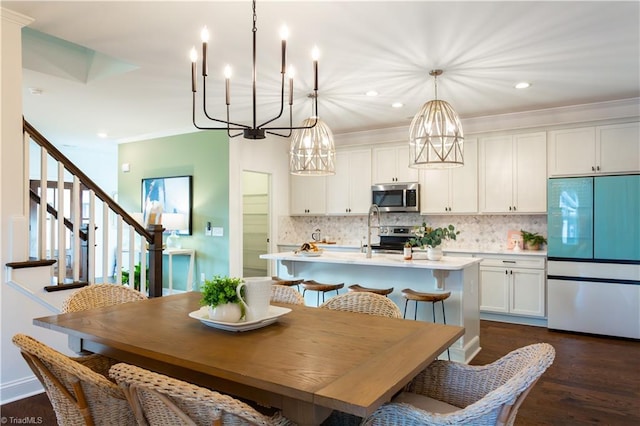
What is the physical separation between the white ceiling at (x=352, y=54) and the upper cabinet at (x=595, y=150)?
0.36 metres

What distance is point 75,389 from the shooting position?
4.78 feet

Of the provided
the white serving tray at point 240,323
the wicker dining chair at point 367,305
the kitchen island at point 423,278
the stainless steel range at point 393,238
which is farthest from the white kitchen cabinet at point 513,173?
the white serving tray at point 240,323

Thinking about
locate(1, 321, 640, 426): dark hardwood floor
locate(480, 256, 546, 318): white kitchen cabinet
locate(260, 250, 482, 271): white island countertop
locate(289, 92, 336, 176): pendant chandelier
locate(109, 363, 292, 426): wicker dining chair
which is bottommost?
locate(1, 321, 640, 426): dark hardwood floor

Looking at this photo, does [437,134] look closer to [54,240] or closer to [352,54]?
[352,54]

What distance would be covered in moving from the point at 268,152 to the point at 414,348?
522 centimetres

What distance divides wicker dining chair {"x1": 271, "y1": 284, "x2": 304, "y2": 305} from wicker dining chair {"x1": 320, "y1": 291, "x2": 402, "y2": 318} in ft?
0.68

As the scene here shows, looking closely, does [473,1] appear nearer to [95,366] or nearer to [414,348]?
[414,348]

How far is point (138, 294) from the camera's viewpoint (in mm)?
2604

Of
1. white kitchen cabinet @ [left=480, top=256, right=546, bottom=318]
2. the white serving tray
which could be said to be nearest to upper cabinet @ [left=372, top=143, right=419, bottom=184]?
A: white kitchen cabinet @ [left=480, top=256, right=546, bottom=318]

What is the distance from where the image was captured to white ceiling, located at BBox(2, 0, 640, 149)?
267cm

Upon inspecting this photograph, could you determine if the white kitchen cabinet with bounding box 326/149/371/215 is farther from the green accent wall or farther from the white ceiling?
the green accent wall

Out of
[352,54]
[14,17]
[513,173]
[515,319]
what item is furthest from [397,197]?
[14,17]

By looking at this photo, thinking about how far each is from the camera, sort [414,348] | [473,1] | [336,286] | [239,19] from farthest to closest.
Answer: [336,286], [239,19], [473,1], [414,348]

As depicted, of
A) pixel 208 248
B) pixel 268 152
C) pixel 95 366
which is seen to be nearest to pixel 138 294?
pixel 95 366
